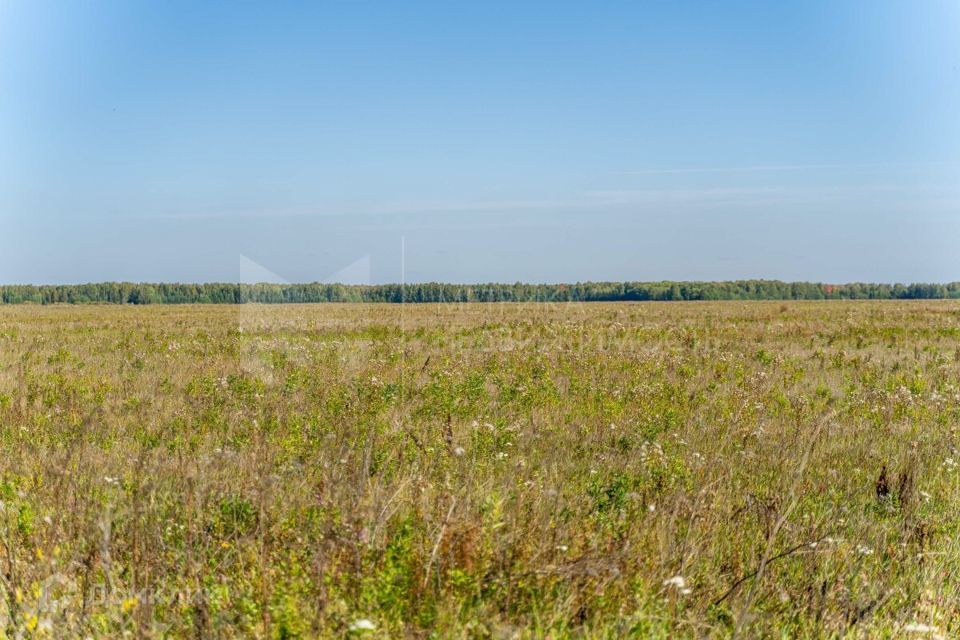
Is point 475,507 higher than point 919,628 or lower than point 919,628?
higher

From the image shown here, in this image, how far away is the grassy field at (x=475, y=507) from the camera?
326 cm

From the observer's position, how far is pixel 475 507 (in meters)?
4.34

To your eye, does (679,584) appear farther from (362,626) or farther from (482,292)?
(482,292)

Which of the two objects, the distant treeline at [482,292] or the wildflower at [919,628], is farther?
the distant treeline at [482,292]

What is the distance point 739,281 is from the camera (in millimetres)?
124812

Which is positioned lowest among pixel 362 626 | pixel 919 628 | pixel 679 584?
pixel 919 628

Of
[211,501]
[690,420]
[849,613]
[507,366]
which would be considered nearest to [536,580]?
[849,613]

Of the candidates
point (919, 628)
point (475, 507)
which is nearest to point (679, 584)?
point (919, 628)

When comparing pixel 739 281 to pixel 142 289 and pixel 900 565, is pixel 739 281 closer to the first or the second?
pixel 142 289

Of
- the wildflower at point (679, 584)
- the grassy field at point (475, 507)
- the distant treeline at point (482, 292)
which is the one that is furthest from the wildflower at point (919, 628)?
the distant treeline at point (482, 292)

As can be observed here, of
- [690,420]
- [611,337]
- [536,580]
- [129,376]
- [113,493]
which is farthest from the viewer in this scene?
[611,337]

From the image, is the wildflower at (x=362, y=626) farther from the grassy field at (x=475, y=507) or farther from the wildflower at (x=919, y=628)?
the wildflower at (x=919, y=628)

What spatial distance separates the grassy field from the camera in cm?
326

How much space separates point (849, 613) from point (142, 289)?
132237mm
